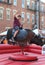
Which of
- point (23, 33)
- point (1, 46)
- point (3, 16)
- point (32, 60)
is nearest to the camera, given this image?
point (23, 33)

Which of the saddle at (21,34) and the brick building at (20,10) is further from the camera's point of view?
the brick building at (20,10)

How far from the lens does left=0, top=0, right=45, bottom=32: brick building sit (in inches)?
1162

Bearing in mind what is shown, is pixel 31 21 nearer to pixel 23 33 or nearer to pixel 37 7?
pixel 37 7

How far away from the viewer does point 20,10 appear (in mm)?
30891

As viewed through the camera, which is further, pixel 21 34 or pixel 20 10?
pixel 20 10

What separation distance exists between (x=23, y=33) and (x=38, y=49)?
1.42 m

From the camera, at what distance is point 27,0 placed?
34938 mm

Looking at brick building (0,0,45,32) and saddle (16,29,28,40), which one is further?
brick building (0,0,45,32)

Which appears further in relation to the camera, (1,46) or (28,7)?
(28,7)

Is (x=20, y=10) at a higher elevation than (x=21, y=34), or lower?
higher

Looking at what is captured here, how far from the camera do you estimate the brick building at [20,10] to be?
29517 mm

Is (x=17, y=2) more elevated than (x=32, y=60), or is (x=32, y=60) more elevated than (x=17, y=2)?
(x=17, y=2)

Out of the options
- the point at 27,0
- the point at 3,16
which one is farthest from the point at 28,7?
the point at 3,16

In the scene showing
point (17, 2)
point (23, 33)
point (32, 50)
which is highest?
point (17, 2)
